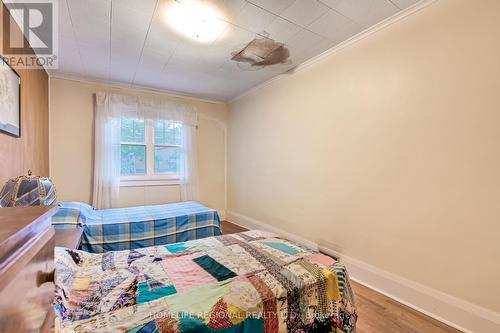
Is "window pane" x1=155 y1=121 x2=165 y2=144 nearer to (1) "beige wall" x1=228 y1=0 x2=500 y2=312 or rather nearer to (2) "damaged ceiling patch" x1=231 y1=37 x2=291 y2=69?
(2) "damaged ceiling patch" x1=231 y1=37 x2=291 y2=69

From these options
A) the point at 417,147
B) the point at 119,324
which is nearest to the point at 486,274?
the point at 417,147

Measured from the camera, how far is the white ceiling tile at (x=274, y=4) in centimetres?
191

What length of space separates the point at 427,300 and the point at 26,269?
8.37 ft

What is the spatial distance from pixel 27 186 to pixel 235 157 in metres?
3.20

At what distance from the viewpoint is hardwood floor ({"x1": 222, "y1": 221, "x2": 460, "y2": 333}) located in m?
1.72

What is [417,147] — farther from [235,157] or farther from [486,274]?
[235,157]

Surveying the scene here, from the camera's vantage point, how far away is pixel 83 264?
149 centimetres

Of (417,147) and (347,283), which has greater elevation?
(417,147)

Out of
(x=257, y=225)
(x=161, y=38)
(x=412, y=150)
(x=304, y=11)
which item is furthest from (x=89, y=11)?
(x=257, y=225)

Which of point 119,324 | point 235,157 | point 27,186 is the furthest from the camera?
point 235,157

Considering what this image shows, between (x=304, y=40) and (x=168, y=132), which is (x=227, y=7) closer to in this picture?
(x=304, y=40)

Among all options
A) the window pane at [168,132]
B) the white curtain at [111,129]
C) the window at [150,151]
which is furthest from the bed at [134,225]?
the window pane at [168,132]

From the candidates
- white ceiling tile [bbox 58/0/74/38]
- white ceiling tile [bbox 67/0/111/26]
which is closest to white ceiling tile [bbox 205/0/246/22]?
white ceiling tile [bbox 67/0/111/26]

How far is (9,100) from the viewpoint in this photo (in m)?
1.89
